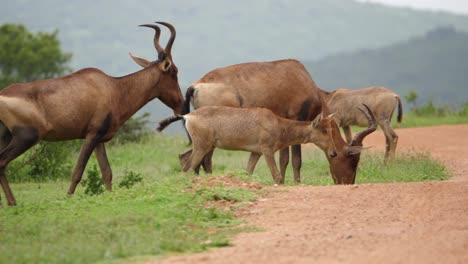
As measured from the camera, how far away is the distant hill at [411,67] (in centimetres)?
9488

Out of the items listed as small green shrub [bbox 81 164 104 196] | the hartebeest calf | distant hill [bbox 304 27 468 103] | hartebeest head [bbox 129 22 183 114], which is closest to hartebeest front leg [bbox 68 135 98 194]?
small green shrub [bbox 81 164 104 196]

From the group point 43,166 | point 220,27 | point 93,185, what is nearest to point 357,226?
point 93,185

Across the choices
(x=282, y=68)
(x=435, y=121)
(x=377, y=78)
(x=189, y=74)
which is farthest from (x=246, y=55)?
(x=282, y=68)

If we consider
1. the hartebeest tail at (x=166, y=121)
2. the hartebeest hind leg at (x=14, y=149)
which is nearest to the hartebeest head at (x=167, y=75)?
the hartebeest tail at (x=166, y=121)

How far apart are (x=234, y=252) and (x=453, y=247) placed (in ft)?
5.80

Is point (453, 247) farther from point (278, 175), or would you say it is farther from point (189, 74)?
point (189, 74)

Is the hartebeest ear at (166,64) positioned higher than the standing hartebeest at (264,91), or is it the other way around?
the hartebeest ear at (166,64)

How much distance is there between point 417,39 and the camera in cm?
9362

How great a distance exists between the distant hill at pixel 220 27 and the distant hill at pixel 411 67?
26.4 feet

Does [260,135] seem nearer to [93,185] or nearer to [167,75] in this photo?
[167,75]

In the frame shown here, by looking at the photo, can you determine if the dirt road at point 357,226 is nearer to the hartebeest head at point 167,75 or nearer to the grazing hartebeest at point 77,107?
the grazing hartebeest at point 77,107

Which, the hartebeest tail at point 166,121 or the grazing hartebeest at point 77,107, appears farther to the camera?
the hartebeest tail at point 166,121

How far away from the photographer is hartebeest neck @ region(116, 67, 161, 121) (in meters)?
12.6

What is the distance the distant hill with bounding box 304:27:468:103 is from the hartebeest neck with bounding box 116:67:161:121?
3195 inches
